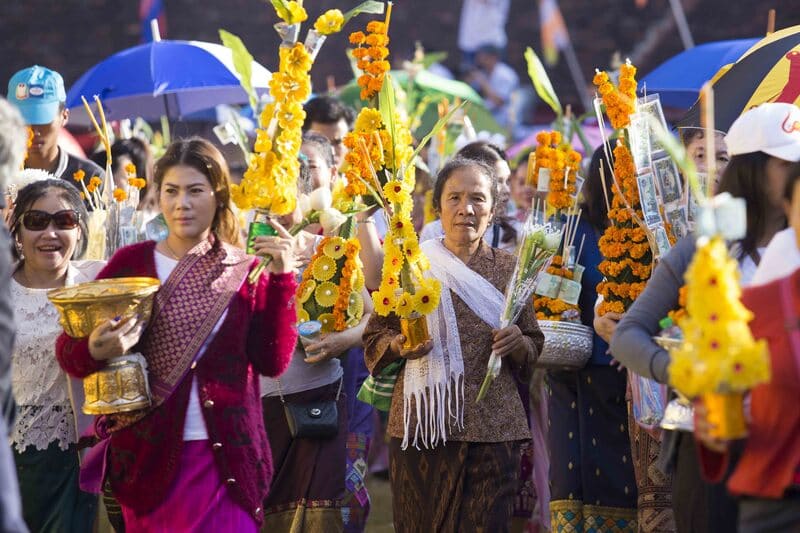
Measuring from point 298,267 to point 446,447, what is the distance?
43.8 inches

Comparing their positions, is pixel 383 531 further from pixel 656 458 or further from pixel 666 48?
pixel 666 48

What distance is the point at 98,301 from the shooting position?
4.37m

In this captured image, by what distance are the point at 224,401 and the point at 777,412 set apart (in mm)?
1899

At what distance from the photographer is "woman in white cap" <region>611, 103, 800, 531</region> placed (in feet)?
12.9

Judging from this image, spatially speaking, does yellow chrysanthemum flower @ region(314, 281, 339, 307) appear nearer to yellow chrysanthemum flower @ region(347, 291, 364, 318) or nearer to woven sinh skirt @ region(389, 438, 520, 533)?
yellow chrysanthemum flower @ region(347, 291, 364, 318)

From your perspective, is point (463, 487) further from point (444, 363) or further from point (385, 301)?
Answer: point (385, 301)

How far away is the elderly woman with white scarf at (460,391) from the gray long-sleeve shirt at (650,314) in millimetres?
1200

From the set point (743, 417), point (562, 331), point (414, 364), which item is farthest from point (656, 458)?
point (743, 417)

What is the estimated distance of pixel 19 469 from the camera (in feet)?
17.2

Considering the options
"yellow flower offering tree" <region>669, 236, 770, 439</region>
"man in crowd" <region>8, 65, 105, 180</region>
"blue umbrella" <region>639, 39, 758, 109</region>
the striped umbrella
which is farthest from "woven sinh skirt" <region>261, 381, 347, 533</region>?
"blue umbrella" <region>639, 39, 758, 109</region>

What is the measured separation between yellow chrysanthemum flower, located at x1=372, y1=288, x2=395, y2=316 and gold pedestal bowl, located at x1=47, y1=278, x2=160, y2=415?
87 centimetres

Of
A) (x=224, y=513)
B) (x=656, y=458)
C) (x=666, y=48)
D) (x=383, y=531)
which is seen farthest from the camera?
(x=666, y=48)

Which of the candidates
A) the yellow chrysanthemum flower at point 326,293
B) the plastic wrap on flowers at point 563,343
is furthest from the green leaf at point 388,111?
the plastic wrap on flowers at point 563,343

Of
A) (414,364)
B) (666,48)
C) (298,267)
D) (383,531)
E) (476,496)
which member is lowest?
(383,531)
